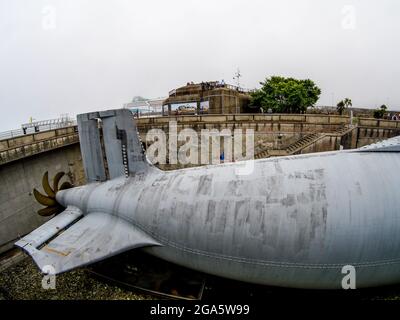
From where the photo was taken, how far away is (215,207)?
8477mm

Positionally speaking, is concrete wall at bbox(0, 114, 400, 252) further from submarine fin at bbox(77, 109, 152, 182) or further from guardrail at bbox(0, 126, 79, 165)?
submarine fin at bbox(77, 109, 152, 182)

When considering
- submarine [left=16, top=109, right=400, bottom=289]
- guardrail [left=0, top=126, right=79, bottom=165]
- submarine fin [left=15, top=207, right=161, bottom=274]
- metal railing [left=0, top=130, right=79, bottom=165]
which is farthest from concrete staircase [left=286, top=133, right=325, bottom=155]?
guardrail [left=0, top=126, right=79, bottom=165]

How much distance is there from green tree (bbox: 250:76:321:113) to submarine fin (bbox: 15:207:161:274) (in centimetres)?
3410

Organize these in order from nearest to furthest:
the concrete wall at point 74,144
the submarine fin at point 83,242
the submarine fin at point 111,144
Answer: the submarine fin at point 83,242, the submarine fin at point 111,144, the concrete wall at point 74,144

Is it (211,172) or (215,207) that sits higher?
(211,172)

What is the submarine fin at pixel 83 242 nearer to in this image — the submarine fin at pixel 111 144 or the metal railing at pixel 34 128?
the submarine fin at pixel 111 144

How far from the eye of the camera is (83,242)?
939 cm

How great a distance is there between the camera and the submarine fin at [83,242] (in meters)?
8.59

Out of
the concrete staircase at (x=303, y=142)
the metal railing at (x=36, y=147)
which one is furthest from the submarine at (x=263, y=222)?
the concrete staircase at (x=303, y=142)

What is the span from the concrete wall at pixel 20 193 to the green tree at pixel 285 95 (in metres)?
32.1

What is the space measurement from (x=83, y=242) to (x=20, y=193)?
11.3 meters

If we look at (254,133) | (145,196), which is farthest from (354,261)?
(254,133)
